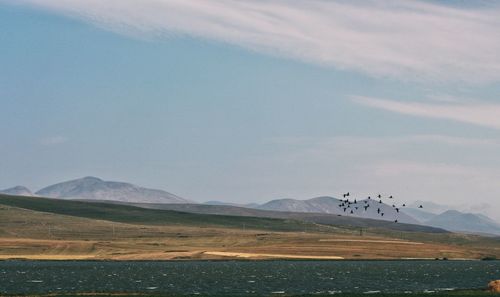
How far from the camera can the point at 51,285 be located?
402 ft

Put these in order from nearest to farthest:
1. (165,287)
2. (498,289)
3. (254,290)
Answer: (498,289)
(254,290)
(165,287)

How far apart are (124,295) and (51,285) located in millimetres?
35891

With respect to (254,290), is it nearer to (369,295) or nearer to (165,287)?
(165,287)

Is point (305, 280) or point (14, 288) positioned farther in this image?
point (305, 280)

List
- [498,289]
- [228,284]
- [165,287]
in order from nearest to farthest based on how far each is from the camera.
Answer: [498,289], [165,287], [228,284]

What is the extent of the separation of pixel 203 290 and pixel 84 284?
79.5 ft

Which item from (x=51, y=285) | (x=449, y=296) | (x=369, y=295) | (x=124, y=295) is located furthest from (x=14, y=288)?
(x=449, y=296)

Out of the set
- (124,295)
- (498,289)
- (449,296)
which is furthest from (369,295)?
(124,295)

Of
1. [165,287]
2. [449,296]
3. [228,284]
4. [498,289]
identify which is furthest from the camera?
[228,284]

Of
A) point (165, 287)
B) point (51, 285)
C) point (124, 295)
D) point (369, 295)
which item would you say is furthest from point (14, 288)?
point (369, 295)

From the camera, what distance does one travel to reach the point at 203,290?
358 ft

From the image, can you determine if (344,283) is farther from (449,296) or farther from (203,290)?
(449,296)

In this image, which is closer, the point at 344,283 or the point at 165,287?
the point at 165,287

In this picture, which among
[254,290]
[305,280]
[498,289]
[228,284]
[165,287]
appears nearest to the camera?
[498,289]
